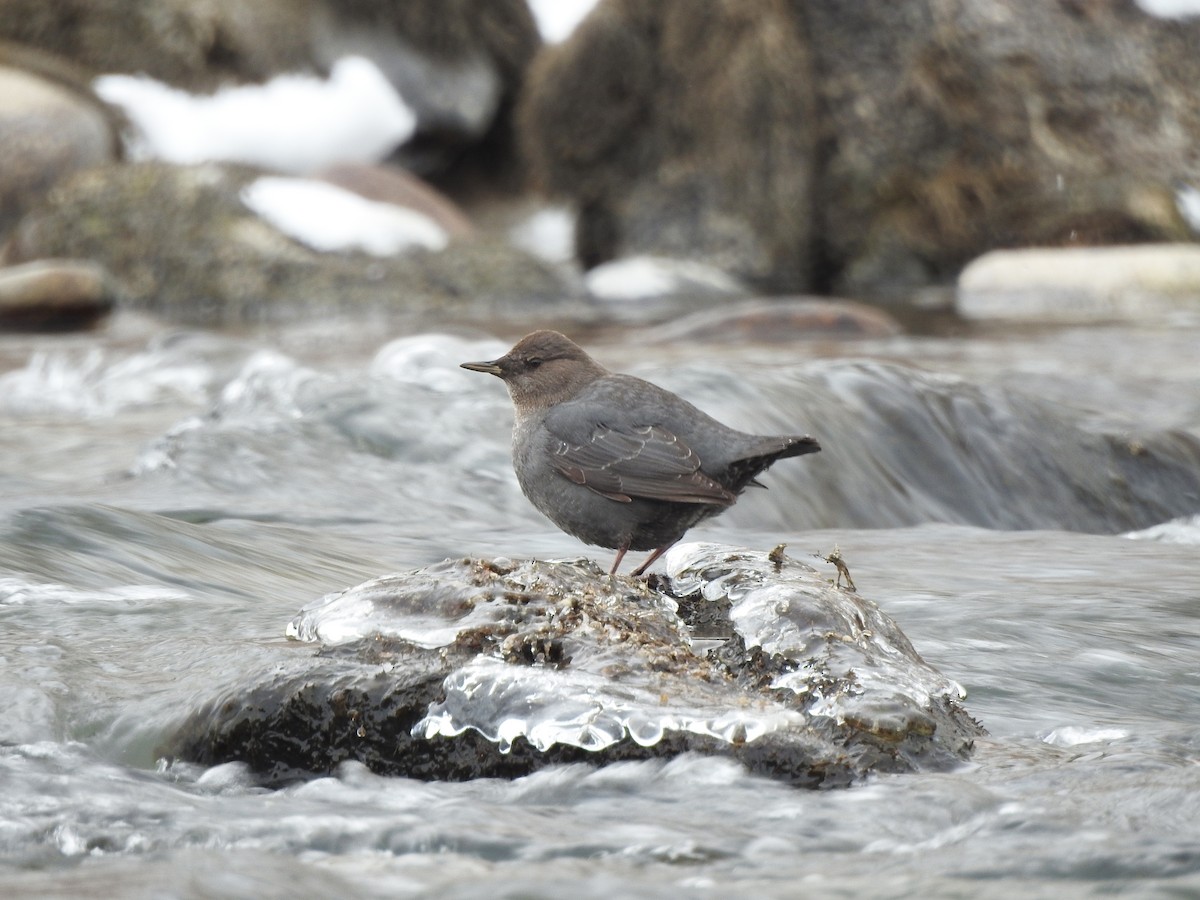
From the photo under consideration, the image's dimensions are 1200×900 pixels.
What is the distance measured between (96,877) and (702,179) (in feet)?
52.0

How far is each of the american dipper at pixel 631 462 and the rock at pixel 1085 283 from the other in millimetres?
9152

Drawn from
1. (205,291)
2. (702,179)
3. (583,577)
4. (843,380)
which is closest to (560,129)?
(702,179)

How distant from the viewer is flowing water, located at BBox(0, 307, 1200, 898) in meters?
2.27

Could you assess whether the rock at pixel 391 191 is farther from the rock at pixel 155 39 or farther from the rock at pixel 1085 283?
the rock at pixel 1085 283

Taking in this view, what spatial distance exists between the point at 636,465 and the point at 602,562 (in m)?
0.96

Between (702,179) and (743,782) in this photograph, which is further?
(702,179)

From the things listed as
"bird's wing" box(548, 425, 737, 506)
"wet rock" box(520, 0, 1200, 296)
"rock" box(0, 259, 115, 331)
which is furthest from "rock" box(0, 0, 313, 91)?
"bird's wing" box(548, 425, 737, 506)

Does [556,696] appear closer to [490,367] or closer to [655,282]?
[490,367]

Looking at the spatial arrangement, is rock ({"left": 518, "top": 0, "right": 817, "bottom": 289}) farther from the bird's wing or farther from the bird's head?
the bird's wing

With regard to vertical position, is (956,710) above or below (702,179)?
below

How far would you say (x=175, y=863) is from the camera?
2.24 m

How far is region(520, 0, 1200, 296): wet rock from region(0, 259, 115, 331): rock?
22.2 ft

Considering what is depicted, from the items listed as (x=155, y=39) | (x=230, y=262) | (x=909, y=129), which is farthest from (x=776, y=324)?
(x=155, y=39)

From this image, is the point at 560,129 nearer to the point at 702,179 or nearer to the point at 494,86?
the point at 702,179
